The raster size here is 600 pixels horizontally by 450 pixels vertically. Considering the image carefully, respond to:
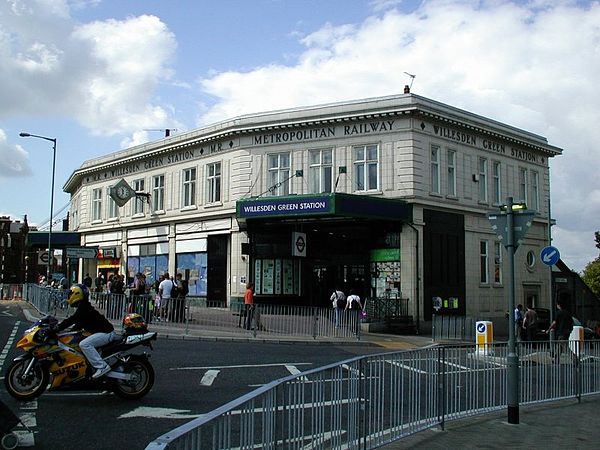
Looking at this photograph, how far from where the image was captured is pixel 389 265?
30.0 m

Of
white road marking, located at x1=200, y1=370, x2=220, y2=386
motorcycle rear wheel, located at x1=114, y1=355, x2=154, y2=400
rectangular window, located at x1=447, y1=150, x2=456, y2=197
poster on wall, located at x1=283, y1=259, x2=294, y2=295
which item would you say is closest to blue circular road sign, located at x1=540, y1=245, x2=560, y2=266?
rectangular window, located at x1=447, y1=150, x2=456, y2=197

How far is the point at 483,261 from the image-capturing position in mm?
33625

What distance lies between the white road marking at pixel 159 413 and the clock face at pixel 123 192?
3066 cm

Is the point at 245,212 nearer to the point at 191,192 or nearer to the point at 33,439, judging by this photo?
the point at 191,192

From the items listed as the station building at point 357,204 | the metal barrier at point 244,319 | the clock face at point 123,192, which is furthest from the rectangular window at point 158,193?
the metal barrier at point 244,319

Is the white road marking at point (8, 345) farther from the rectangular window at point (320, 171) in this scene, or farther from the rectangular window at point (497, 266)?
the rectangular window at point (497, 266)

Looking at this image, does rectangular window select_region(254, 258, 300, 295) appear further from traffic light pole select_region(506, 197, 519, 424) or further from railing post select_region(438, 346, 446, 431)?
railing post select_region(438, 346, 446, 431)

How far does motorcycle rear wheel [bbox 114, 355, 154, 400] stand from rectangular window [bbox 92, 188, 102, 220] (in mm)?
35989

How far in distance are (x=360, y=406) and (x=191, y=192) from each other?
30.3 m

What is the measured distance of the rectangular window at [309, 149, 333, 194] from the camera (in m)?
31.4

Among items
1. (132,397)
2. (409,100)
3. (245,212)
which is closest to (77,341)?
(132,397)

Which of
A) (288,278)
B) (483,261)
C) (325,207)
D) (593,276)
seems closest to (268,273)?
(288,278)

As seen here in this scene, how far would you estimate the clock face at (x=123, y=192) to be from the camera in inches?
1534

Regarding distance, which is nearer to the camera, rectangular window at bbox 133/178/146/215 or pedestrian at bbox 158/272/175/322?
pedestrian at bbox 158/272/175/322
